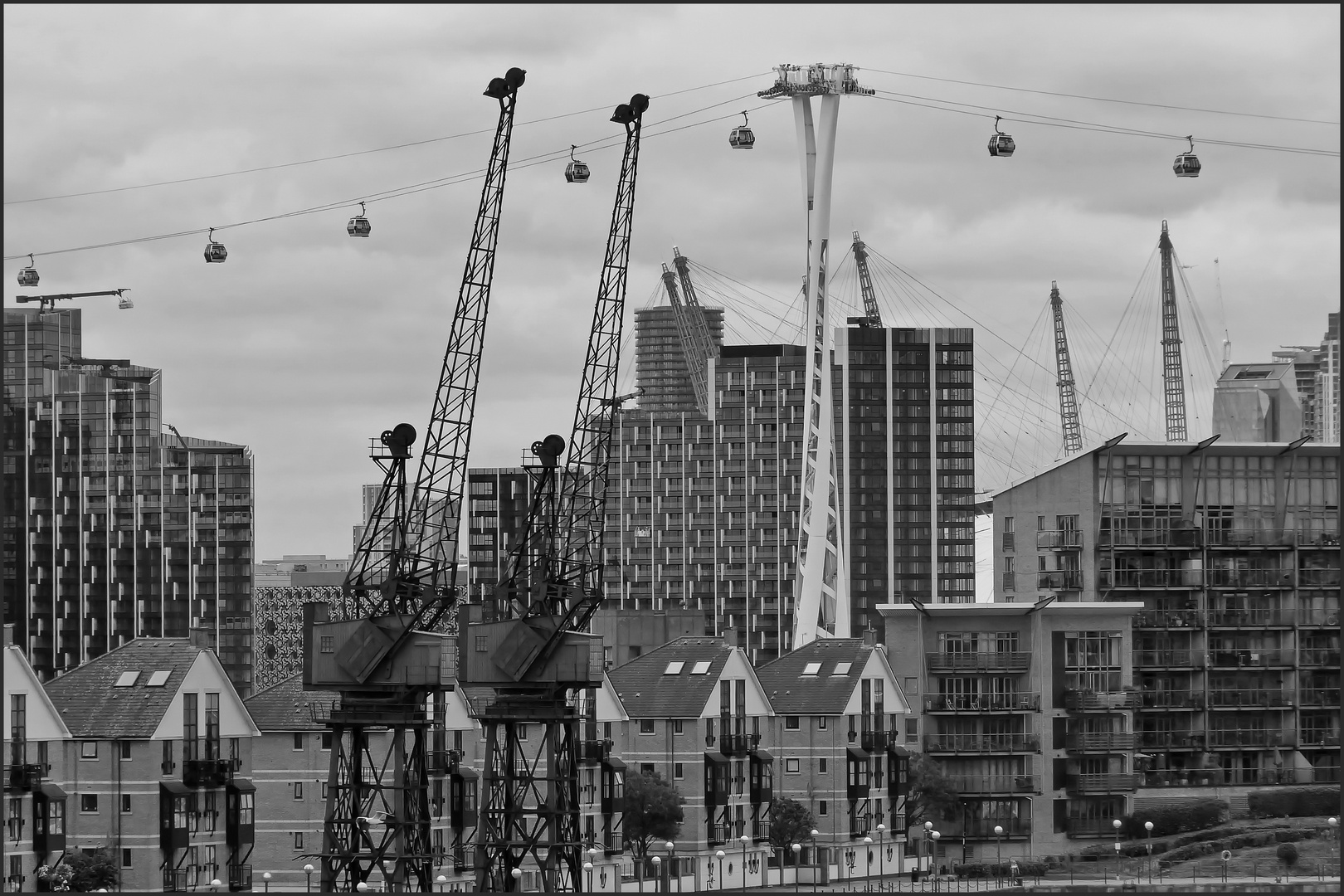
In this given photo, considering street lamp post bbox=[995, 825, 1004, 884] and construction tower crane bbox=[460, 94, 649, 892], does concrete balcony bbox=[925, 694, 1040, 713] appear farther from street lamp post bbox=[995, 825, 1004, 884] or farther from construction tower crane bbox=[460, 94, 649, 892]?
construction tower crane bbox=[460, 94, 649, 892]

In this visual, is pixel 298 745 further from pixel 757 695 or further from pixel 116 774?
pixel 757 695

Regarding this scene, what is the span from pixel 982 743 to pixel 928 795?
5470 mm

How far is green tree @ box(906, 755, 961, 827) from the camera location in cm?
13600

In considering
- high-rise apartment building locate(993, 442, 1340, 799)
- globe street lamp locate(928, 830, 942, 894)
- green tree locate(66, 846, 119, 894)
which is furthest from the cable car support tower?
green tree locate(66, 846, 119, 894)

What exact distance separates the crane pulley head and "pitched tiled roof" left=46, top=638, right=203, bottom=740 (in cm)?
1679

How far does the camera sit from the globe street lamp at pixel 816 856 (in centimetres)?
12807

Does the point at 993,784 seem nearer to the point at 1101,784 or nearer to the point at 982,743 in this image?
→ the point at 982,743

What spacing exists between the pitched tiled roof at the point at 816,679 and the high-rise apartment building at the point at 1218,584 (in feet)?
47.1

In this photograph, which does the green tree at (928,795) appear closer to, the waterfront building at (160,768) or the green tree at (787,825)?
the green tree at (787,825)

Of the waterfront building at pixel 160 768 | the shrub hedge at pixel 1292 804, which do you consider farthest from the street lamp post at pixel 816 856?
the waterfront building at pixel 160 768

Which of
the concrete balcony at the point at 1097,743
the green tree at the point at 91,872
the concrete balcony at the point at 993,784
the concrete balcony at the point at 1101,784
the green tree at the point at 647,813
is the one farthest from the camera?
the concrete balcony at the point at 1097,743

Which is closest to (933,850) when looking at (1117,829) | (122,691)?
(1117,829)

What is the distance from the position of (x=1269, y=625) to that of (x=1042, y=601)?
19303 millimetres

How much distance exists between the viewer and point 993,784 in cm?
13912
